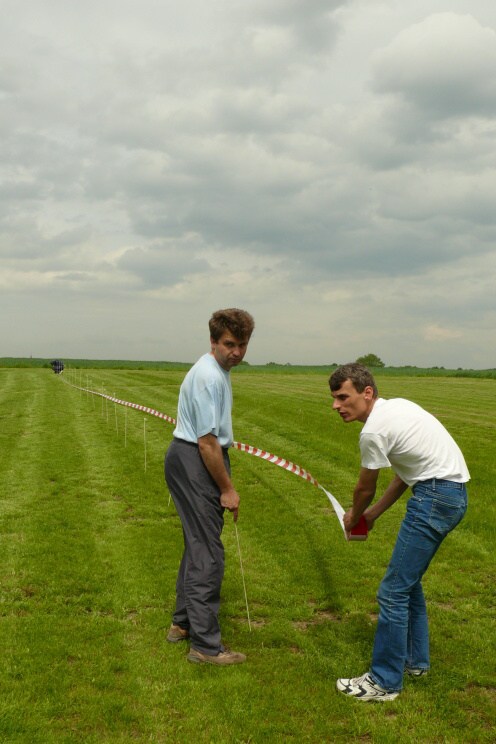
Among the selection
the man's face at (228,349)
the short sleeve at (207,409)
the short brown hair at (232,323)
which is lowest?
the short sleeve at (207,409)

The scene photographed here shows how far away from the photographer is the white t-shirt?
170 inches

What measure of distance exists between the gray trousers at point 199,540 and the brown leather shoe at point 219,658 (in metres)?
0.04

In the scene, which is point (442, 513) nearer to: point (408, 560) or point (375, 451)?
point (408, 560)

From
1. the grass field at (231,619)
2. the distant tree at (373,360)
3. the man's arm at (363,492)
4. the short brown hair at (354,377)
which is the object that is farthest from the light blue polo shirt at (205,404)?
the distant tree at (373,360)

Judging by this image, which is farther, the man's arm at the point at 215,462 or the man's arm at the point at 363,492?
the man's arm at the point at 215,462

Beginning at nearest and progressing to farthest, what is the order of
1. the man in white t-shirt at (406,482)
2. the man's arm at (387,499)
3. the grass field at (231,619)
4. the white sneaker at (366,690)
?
the grass field at (231,619) → the man in white t-shirt at (406,482) → the white sneaker at (366,690) → the man's arm at (387,499)

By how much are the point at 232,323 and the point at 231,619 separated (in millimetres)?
3010

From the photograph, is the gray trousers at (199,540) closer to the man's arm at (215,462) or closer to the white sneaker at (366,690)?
the man's arm at (215,462)

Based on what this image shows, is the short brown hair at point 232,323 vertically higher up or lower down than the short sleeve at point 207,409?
higher up

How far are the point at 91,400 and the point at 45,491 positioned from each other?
16568mm

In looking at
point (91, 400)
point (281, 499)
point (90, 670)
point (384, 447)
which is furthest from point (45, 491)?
point (91, 400)

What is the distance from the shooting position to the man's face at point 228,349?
491 centimetres

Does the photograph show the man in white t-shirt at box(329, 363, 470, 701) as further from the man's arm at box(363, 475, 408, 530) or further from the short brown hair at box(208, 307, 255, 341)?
the short brown hair at box(208, 307, 255, 341)

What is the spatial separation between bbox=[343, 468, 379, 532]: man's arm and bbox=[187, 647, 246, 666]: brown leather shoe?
4.91 ft
